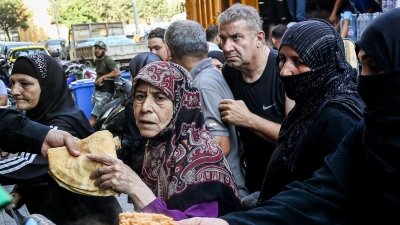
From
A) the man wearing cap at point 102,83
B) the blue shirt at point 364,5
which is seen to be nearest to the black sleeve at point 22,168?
the blue shirt at point 364,5

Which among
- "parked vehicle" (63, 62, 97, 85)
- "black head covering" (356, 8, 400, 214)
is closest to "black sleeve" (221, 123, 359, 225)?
"black head covering" (356, 8, 400, 214)

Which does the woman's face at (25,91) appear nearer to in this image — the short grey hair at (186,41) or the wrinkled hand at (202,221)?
the short grey hair at (186,41)

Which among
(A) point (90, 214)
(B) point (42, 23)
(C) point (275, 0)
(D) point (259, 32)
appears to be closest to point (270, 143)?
(D) point (259, 32)

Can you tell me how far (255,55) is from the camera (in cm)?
340

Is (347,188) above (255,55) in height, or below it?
below

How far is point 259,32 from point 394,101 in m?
1.97

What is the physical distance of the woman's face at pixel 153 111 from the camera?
2461mm

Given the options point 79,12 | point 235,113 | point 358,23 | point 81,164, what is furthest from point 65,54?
point 81,164

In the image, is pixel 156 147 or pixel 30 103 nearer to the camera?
pixel 156 147

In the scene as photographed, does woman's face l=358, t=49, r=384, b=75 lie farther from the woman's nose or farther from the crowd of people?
the woman's nose

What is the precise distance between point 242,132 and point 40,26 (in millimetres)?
65046

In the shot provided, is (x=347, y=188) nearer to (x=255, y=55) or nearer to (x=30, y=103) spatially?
(x=255, y=55)

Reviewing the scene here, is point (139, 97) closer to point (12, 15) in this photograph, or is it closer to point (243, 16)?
point (243, 16)

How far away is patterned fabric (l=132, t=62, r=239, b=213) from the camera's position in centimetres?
226
